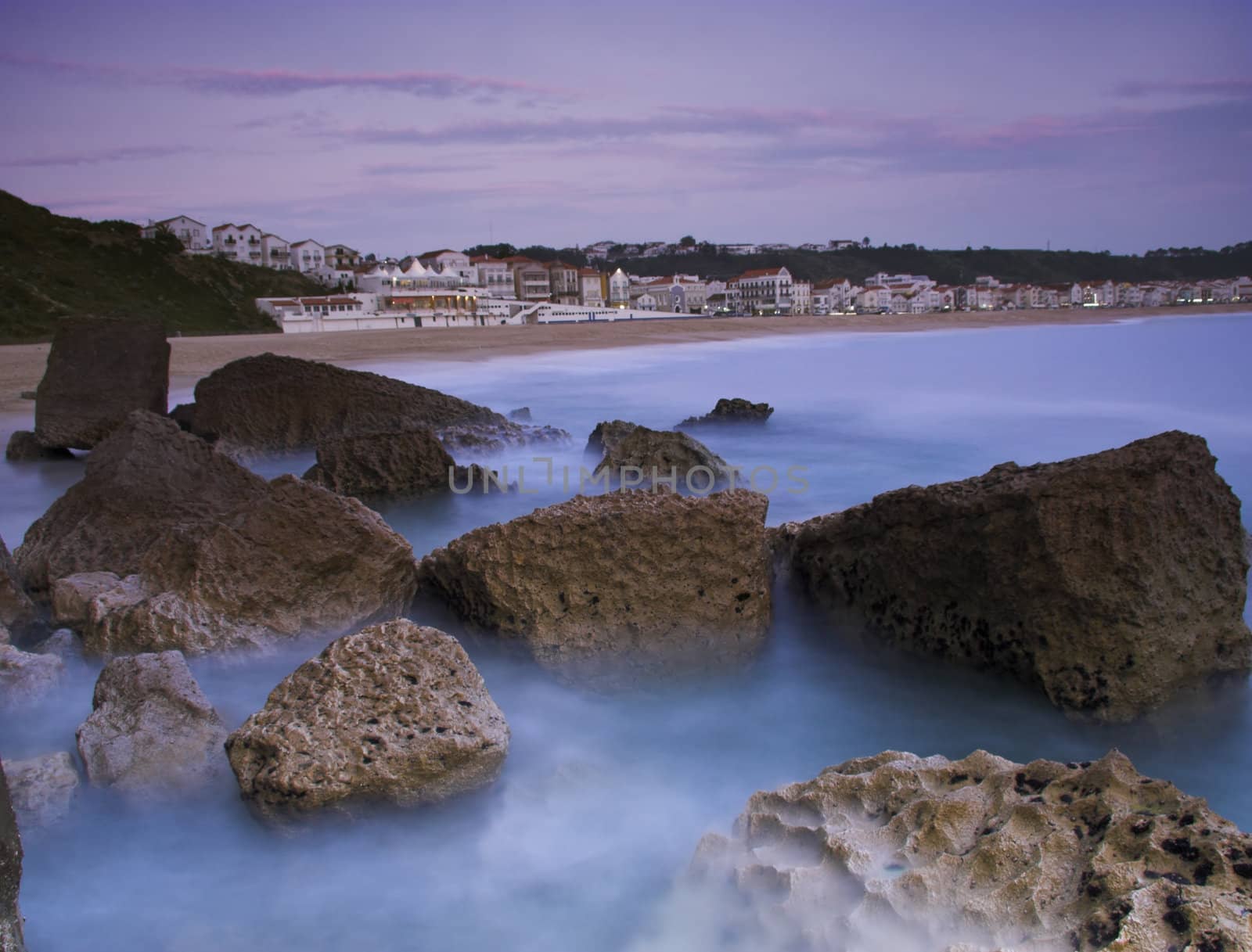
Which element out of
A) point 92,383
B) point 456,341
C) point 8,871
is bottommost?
point 8,871

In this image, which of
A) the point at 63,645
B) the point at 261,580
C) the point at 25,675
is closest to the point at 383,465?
the point at 261,580

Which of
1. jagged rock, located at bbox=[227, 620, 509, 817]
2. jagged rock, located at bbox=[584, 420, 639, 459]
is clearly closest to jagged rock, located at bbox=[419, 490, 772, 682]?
jagged rock, located at bbox=[227, 620, 509, 817]

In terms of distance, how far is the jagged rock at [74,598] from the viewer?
3.88 m

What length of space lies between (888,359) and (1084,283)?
66959mm

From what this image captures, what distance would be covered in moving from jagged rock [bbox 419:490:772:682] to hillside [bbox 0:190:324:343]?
36.0 metres

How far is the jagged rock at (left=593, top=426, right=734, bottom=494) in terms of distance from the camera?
22.8ft

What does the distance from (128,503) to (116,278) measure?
50.8m

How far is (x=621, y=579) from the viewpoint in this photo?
375cm

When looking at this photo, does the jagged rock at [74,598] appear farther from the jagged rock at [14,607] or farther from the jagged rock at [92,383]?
the jagged rock at [92,383]

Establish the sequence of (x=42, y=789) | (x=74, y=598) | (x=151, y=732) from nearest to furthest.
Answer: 1. (x=42, y=789)
2. (x=151, y=732)
3. (x=74, y=598)

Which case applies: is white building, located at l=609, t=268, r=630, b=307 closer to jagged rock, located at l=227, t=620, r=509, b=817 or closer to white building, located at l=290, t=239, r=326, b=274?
white building, located at l=290, t=239, r=326, b=274

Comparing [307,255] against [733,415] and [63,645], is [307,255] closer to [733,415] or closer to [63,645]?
[733,415]

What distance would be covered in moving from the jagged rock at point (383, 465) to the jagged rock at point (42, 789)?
387 centimetres

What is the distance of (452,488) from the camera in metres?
7.32
